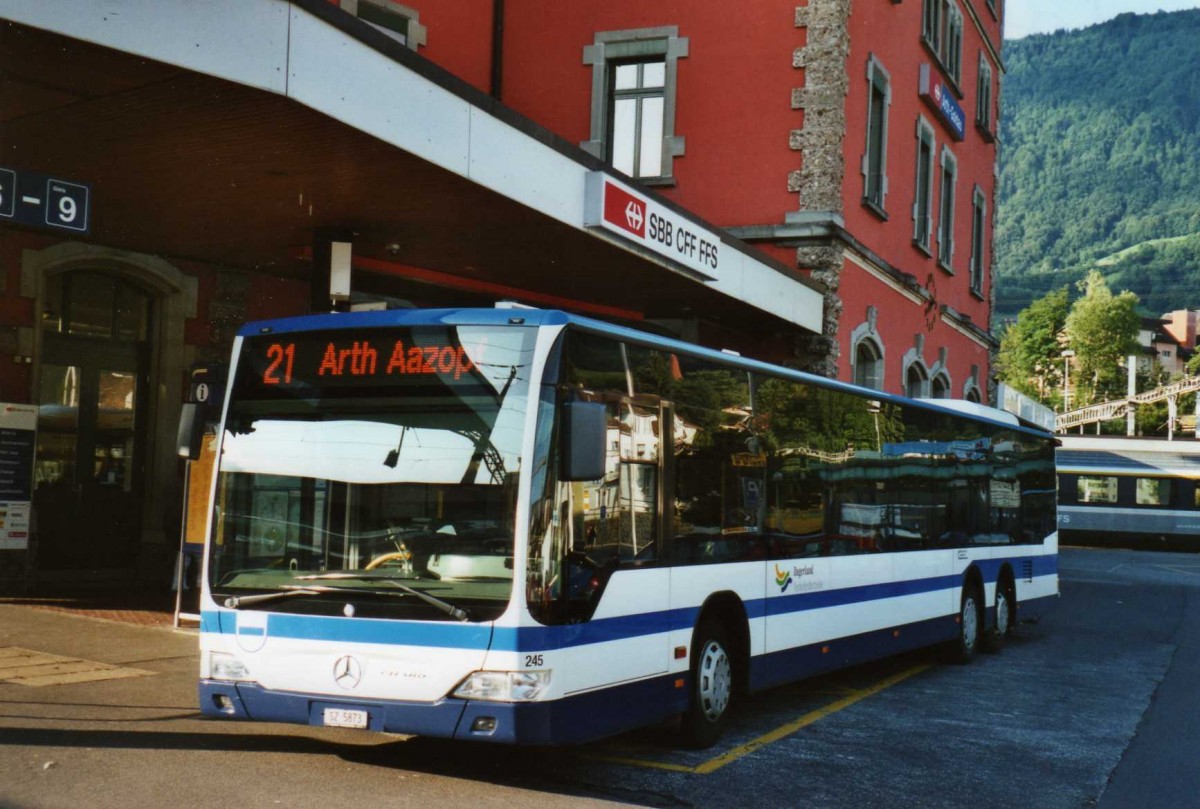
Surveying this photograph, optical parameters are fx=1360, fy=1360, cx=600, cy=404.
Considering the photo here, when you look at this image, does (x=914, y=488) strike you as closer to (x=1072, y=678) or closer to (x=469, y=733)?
(x=1072, y=678)

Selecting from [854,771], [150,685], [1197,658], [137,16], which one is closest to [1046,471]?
[1197,658]

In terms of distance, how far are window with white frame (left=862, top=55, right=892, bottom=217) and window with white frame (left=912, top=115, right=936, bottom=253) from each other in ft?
8.55

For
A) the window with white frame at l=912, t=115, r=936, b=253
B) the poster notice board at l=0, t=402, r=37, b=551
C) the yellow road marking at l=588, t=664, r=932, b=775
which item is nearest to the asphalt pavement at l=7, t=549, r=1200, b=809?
the yellow road marking at l=588, t=664, r=932, b=775

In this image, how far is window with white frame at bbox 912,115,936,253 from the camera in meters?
25.6

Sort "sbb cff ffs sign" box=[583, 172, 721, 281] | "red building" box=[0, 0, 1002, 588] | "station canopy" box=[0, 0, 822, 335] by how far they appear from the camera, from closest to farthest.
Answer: "station canopy" box=[0, 0, 822, 335] → "red building" box=[0, 0, 1002, 588] → "sbb cff ffs sign" box=[583, 172, 721, 281]

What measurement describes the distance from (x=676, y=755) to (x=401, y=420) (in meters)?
2.85

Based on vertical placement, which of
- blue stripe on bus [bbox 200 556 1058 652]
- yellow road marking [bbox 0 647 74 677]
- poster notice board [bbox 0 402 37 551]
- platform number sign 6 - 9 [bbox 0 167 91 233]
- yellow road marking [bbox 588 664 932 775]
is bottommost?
yellow road marking [bbox 588 664 932 775]

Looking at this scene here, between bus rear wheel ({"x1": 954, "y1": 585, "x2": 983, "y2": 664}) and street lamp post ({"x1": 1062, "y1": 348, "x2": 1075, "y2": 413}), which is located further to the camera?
street lamp post ({"x1": 1062, "y1": 348, "x2": 1075, "y2": 413})

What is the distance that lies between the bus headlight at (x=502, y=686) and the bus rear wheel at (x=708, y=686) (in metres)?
1.89

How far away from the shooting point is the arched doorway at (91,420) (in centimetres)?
1503

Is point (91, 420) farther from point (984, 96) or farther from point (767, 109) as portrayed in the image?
point (984, 96)

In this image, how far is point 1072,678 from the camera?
12867mm

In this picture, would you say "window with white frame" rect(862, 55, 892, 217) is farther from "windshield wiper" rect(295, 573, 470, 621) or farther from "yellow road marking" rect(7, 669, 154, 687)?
"windshield wiper" rect(295, 573, 470, 621)

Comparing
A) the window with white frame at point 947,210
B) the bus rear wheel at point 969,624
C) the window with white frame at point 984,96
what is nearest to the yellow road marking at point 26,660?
the bus rear wheel at point 969,624
